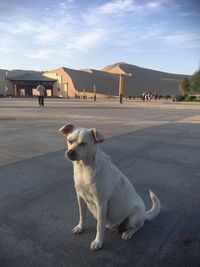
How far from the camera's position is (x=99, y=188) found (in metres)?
3.09

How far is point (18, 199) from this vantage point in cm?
446

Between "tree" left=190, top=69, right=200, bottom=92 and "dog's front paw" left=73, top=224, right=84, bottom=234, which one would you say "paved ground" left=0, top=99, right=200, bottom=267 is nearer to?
"dog's front paw" left=73, top=224, right=84, bottom=234

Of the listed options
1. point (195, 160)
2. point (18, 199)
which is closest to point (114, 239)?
point (18, 199)

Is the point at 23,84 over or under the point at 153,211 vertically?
over

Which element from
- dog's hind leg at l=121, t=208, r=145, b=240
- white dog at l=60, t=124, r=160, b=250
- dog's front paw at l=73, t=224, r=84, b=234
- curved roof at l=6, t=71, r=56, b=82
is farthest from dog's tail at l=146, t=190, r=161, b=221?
curved roof at l=6, t=71, r=56, b=82

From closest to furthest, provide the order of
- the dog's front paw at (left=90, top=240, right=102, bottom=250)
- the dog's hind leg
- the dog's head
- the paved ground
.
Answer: the dog's head → the paved ground → the dog's front paw at (left=90, top=240, right=102, bottom=250) → the dog's hind leg

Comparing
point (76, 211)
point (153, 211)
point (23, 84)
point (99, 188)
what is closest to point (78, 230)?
point (76, 211)

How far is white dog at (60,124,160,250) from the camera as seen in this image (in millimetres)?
2900

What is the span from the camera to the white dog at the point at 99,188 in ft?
9.52

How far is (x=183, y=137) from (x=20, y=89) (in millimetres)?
90123

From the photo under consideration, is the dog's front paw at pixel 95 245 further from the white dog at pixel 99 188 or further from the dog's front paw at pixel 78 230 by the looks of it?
the dog's front paw at pixel 78 230

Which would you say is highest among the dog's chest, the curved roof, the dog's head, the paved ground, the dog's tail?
→ the curved roof

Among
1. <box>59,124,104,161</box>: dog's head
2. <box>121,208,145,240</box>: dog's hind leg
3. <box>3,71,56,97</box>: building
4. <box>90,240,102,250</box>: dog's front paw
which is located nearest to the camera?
<box>59,124,104,161</box>: dog's head

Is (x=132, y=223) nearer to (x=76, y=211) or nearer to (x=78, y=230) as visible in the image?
(x=78, y=230)
